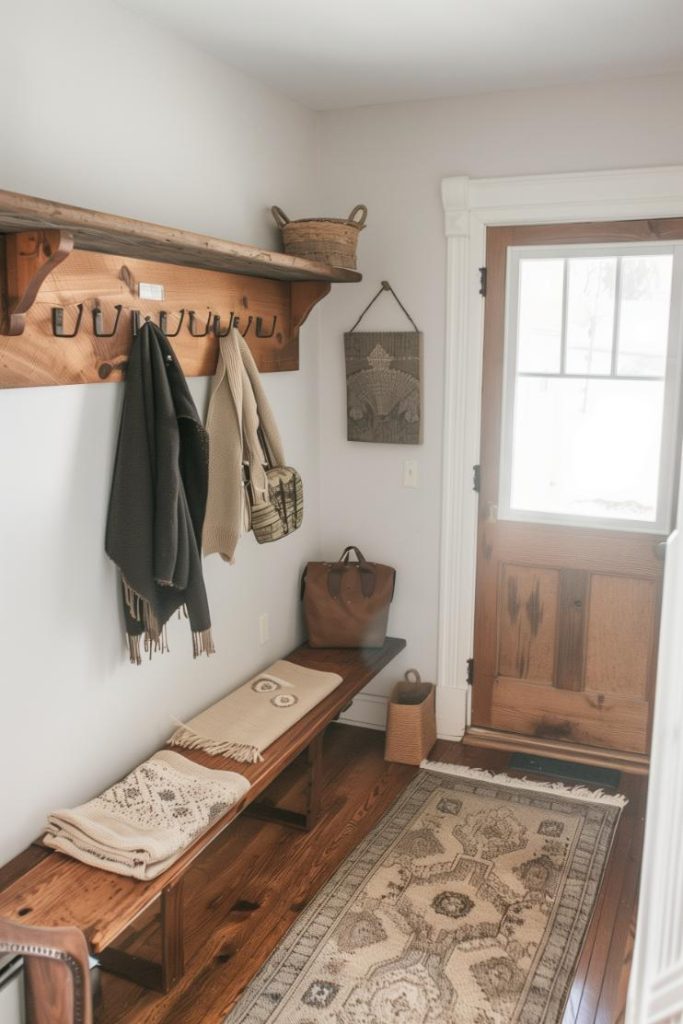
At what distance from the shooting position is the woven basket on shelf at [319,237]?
298 cm

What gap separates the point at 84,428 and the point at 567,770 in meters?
2.16

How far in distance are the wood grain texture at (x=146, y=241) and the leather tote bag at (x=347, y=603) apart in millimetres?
1098

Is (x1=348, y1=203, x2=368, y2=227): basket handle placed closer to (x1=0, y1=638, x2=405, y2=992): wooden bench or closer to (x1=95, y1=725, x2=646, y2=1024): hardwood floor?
(x1=0, y1=638, x2=405, y2=992): wooden bench

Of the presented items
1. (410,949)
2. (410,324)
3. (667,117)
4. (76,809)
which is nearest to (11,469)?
(76,809)

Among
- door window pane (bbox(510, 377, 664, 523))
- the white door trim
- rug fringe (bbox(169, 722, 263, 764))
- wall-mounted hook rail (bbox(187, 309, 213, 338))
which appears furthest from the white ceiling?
rug fringe (bbox(169, 722, 263, 764))

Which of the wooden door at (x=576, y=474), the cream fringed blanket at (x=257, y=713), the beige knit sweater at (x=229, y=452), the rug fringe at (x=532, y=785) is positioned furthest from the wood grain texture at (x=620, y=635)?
the beige knit sweater at (x=229, y=452)

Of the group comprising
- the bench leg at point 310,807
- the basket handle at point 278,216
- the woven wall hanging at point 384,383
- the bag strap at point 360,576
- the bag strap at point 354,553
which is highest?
the basket handle at point 278,216

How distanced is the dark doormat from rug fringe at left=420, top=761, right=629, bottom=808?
0.22ft

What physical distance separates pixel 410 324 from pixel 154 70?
132 cm

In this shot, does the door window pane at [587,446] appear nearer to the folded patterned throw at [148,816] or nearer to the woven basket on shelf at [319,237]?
the woven basket on shelf at [319,237]

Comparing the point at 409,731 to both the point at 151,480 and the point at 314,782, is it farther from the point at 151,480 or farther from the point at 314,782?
the point at 151,480

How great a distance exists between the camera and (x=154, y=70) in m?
2.42

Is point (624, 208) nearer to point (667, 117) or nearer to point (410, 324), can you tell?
point (667, 117)

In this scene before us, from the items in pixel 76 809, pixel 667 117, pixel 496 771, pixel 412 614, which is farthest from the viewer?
pixel 412 614
